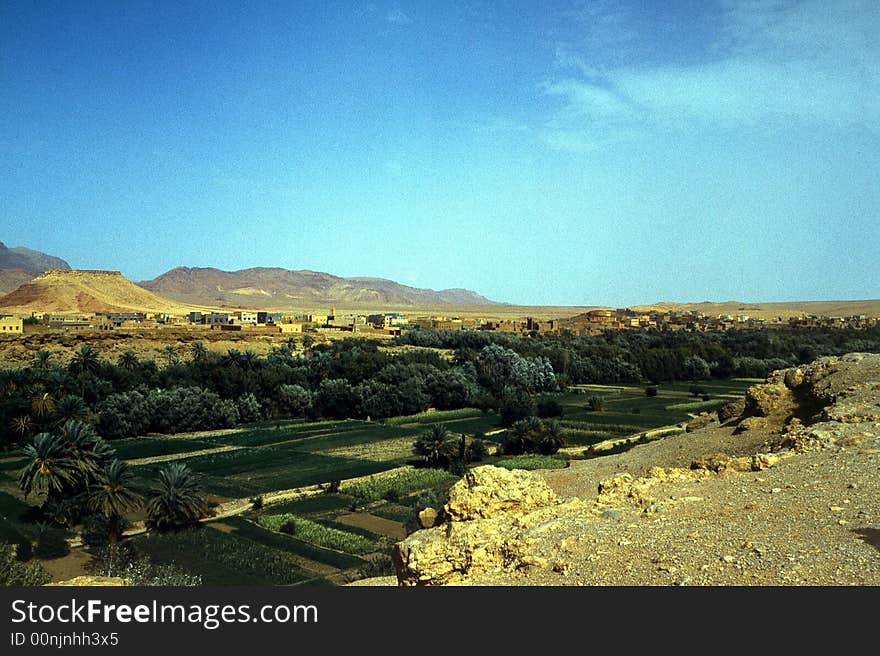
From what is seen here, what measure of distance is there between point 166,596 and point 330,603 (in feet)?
5.02

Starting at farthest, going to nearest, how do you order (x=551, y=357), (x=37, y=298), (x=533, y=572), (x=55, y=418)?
(x=37, y=298), (x=551, y=357), (x=55, y=418), (x=533, y=572)

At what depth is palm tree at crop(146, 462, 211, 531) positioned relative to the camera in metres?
28.5

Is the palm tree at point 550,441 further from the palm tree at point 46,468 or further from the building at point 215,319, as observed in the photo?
the building at point 215,319

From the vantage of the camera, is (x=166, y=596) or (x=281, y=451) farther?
(x=281, y=451)

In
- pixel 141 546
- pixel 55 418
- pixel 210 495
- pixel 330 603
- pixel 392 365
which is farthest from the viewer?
pixel 392 365

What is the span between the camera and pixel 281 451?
4338 cm

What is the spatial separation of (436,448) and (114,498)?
17.1 m

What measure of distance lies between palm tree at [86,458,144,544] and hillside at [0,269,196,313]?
101 meters

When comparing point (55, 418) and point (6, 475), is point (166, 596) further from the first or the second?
point (55, 418)

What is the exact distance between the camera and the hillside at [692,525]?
6.93 metres

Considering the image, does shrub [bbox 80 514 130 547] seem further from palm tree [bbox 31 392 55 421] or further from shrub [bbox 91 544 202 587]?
palm tree [bbox 31 392 55 421]

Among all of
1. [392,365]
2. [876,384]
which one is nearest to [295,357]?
[392,365]

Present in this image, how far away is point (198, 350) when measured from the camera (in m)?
65.9

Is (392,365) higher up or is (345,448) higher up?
(392,365)
